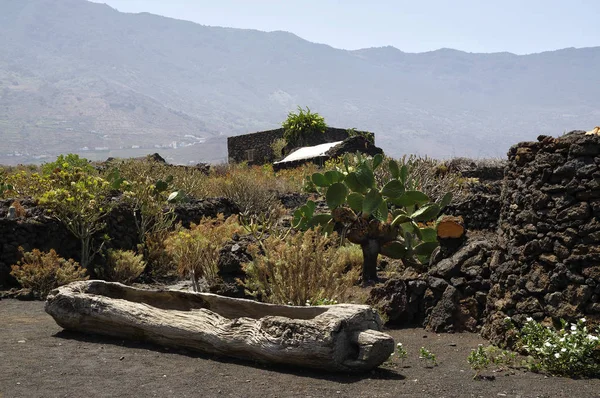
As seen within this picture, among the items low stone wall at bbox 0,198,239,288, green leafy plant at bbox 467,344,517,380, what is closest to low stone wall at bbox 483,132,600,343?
green leafy plant at bbox 467,344,517,380

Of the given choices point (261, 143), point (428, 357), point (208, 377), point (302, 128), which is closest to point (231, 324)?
point (208, 377)

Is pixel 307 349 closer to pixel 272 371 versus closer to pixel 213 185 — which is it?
pixel 272 371

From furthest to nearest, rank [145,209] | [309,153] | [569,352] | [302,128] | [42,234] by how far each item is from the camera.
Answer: [302,128] < [309,153] < [145,209] < [42,234] < [569,352]

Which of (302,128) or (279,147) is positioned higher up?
(302,128)

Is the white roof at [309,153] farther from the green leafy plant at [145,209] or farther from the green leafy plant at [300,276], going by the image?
the green leafy plant at [300,276]

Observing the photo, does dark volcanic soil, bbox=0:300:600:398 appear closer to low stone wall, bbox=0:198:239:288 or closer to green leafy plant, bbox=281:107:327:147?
low stone wall, bbox=0:198:239:288

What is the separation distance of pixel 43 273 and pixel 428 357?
650cm

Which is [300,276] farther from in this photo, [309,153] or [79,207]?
[309,153]

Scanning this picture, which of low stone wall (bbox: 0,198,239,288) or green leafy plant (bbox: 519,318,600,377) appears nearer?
green leafy plant (bbox: 519,318,600,377)

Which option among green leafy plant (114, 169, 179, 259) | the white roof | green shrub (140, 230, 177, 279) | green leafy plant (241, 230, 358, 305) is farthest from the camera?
the white roof

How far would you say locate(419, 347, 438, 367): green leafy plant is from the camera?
21.0ft

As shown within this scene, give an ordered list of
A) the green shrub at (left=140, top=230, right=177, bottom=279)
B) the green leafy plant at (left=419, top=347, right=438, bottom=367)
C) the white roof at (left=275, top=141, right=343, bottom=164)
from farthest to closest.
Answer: the white roof at (left=275, top=141, right=343, bottom=164), the green shrub at (left=140, top=230, right=177, bottom=279), the green leafy plant at (left=419, top=347, right=438, bottom=367)

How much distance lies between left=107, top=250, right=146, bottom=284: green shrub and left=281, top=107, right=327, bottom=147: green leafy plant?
22721mm

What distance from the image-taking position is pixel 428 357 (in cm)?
642
